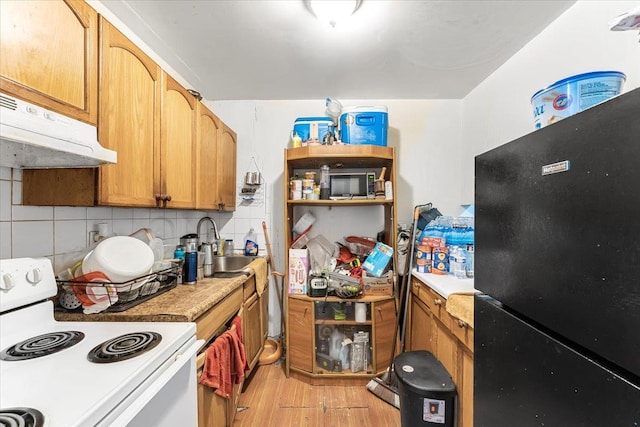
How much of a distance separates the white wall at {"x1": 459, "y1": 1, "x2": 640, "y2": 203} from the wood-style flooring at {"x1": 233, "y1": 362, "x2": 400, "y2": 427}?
181cm

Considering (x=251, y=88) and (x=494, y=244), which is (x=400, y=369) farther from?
(x=251, y=88)

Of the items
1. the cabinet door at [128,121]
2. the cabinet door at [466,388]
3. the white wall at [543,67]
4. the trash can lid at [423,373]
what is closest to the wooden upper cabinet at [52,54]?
the cabinet door at [128,121]

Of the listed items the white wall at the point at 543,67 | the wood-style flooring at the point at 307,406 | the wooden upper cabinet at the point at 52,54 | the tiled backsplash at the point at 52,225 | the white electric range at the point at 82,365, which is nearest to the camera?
the white electric range at the point at 82,365

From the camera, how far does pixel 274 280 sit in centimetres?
257

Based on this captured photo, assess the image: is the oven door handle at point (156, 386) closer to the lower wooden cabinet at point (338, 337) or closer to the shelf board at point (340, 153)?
the lower wooden cabinet at point (338, 337)

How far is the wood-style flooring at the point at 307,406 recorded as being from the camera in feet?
5.42

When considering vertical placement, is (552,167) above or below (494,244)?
above

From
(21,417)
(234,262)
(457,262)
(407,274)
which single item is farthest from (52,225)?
(457,262)

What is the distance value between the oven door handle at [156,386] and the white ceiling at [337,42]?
1603 millimetres

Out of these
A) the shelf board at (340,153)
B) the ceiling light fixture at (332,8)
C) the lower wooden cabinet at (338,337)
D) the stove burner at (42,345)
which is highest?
the ceiling light fixture at (332,8)

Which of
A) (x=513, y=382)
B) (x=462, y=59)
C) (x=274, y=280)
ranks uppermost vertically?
(x=462, y=59)

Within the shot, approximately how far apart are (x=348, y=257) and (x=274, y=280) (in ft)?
2.46

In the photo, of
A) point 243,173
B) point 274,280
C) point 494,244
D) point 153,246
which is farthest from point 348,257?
point 494,244

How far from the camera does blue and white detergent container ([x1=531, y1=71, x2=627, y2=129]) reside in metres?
0.78
